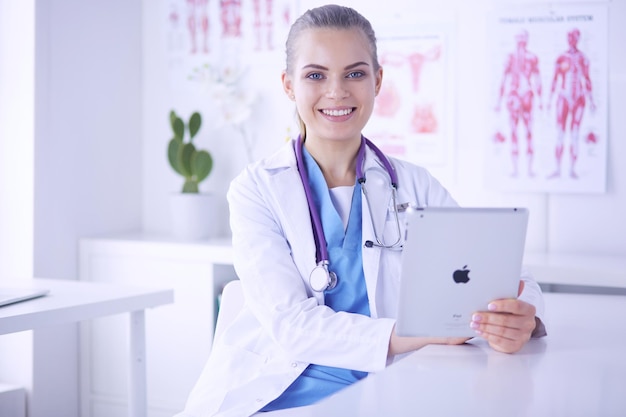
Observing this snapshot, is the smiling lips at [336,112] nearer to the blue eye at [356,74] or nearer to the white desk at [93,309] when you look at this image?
the blue eye at [356,74]

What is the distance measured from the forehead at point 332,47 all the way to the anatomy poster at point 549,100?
1101 mm

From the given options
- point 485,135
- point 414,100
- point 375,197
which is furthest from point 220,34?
point 375,197

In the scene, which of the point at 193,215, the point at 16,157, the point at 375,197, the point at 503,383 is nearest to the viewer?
the point at 503,383

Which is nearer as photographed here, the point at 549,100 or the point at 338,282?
the point at 338,282

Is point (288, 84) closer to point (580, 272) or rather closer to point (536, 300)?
point (536, 300)

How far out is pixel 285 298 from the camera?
1503 mm

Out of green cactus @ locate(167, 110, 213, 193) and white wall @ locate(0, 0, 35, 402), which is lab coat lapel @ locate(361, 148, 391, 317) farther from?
white wall @ locate(0, 0, 35, 402)

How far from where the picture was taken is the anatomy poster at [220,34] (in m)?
3.01

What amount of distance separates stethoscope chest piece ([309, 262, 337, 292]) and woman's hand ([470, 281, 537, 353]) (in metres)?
0.37

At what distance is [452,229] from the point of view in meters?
1.17

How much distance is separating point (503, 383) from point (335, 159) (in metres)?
0.80

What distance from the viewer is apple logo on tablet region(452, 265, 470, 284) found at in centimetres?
120

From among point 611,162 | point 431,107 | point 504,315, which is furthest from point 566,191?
point 504,315

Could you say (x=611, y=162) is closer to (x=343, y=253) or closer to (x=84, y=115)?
(x=343, y=253)
